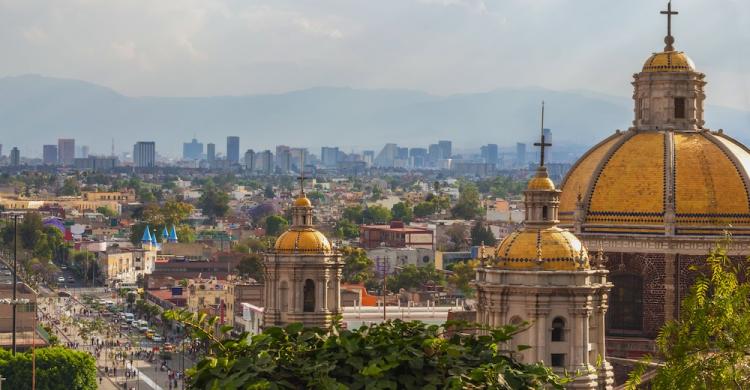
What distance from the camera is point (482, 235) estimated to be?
161000 mm

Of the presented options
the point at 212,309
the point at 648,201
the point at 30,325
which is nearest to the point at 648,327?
the point at 648,201

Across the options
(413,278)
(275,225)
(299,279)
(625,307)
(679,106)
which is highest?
(679,106)

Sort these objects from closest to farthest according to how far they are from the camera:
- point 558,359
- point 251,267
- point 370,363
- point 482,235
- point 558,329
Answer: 1. point 370,363
2. point 558,359
3. point 558,329
4. point 251,267
5. point 482,235

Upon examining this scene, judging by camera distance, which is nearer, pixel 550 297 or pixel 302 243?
pixel 550 297

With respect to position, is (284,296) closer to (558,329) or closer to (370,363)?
(558,329)

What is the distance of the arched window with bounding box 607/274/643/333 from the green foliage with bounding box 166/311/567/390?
25193 mm

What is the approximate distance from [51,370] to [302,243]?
59.4ft

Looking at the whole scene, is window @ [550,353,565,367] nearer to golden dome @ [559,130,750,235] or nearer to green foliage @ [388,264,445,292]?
golden dome @ [559,130,750,235]

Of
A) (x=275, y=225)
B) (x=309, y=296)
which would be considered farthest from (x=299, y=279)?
(x=275, y=225)

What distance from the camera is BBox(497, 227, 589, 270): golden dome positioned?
1491 inches

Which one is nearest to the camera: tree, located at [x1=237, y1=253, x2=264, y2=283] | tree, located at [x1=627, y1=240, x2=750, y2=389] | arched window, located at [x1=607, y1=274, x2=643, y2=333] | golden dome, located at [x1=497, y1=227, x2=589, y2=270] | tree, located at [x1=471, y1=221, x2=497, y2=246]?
tree, located at [x1=627, y1=240, x2=750, y2=389]

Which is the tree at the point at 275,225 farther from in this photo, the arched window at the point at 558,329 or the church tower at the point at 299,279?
the arched window at the point at 558,329

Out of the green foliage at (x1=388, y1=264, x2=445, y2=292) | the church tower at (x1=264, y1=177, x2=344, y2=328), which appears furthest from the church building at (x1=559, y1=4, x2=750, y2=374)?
the green foliage at (x1=388, y1=264, x2=445, y2=292)

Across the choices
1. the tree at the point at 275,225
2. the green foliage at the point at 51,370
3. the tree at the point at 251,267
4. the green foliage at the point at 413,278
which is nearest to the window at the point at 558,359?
the green foliage at the point at 51,370
